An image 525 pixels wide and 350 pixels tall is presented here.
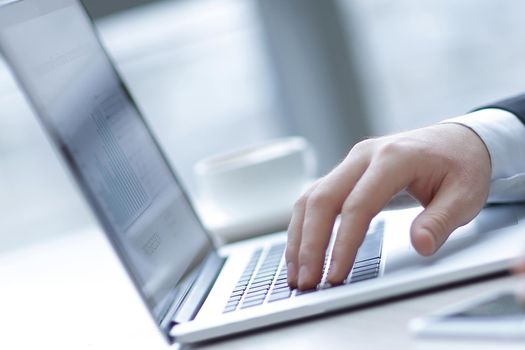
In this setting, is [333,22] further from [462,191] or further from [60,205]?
[462,191]

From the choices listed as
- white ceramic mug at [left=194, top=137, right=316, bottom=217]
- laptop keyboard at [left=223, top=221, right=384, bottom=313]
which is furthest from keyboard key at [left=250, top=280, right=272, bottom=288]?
white ceramic mug at [left=194, top=137, right=316, bottom=217]

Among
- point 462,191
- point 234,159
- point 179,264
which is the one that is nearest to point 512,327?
point 462,191

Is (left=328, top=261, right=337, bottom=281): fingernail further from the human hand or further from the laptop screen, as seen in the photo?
the laptop screen

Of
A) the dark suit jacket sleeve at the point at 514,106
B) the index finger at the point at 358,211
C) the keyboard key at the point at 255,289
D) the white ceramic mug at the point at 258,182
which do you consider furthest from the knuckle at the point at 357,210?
the white ceramic mug at the point at 258,182

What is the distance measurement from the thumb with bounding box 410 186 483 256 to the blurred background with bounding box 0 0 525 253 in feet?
4.65

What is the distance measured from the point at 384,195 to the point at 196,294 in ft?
0.69

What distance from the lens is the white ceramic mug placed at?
3.81ft

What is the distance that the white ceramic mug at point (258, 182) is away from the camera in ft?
3.81

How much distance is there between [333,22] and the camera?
2.12 meters

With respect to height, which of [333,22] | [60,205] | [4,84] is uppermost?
[4,84]

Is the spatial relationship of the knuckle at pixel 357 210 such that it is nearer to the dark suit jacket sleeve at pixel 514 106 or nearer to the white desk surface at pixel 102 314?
the white desk surface at pixel 102 314

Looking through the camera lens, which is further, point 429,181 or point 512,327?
point 429,181

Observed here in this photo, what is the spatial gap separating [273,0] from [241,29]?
133 millimetres

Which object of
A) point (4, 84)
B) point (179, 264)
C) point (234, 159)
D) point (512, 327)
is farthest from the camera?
point (4, 84)
